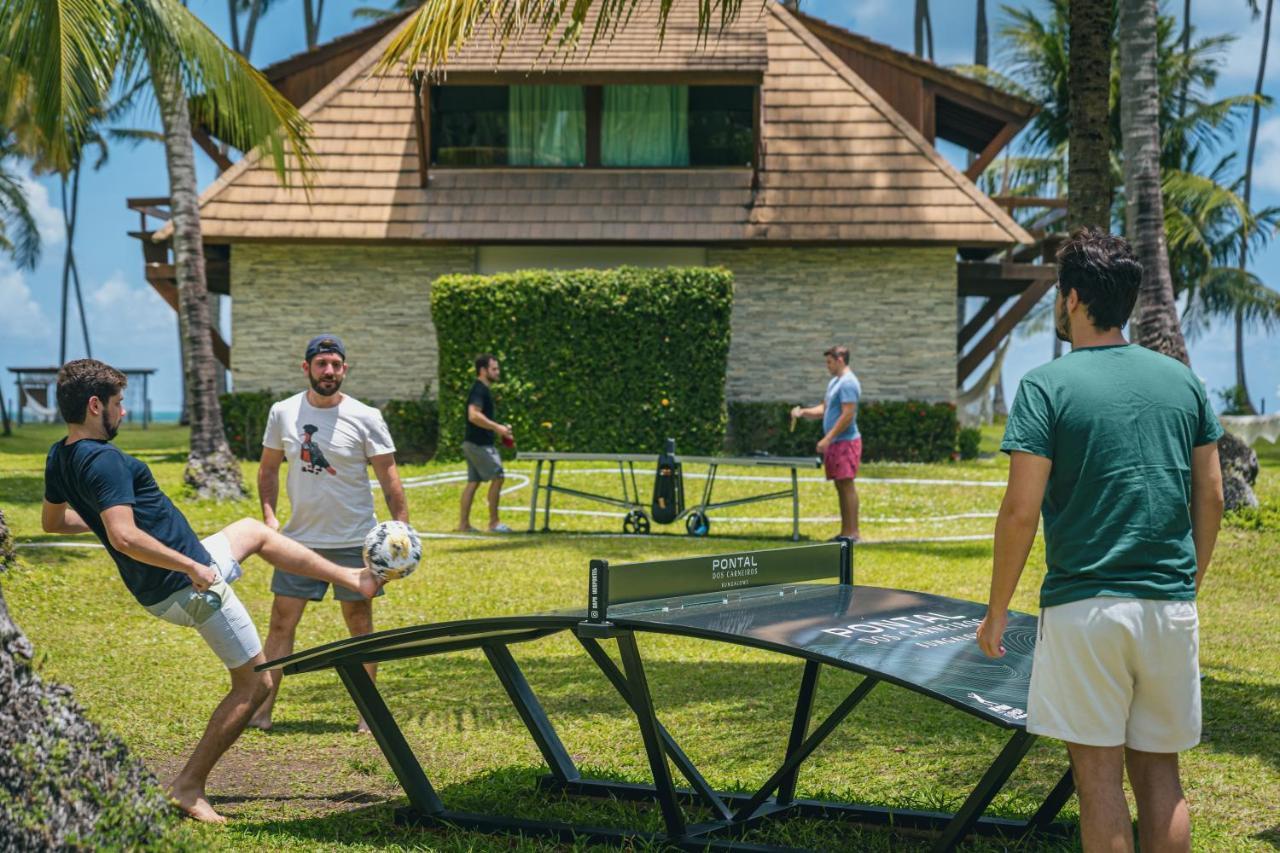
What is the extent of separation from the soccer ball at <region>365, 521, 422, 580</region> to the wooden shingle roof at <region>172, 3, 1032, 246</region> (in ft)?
59.3

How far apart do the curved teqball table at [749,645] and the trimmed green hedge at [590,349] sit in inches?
608

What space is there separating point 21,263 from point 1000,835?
165 feet

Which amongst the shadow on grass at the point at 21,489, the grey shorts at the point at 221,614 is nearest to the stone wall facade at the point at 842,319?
the shadow on grass at the point at 21,489

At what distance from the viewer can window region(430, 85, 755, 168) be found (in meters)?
24.4

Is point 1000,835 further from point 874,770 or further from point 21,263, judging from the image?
point 21,263

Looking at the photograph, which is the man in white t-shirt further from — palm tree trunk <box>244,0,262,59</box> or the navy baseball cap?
palm tree trunk <box>244,0,262,59</box>

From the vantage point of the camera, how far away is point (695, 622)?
14.8ft

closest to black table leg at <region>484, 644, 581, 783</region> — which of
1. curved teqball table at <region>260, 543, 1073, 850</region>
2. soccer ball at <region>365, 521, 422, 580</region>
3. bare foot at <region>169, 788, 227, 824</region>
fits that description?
curved teqball table at <region>260, 543, 1073, 850</region>

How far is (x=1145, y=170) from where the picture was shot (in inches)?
534

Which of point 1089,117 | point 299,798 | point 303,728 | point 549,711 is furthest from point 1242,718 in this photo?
point 1089,117

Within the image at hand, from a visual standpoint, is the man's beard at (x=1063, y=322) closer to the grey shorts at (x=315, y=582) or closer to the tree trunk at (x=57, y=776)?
the tree trunk at (x=57, y=776)

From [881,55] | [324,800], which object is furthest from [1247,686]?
[881,55]

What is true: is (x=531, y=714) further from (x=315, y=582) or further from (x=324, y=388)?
(x=324, y=388)

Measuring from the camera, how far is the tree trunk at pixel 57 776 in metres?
3.99
